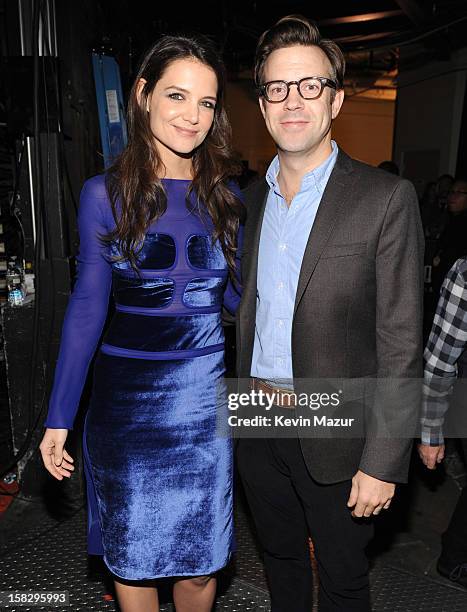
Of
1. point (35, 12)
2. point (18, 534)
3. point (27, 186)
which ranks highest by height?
point (35, 12)

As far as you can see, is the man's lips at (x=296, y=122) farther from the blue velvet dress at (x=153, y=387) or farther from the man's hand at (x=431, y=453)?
the man's hand at (x=431, y=453)

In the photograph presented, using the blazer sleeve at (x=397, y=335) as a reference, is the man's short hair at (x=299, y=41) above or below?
above

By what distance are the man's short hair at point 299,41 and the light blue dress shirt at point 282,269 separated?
0.23 metres

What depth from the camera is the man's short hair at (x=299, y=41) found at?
164 cm

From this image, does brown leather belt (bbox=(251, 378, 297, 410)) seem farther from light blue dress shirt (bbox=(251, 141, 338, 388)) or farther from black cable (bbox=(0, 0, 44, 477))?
black cable (bbox=(0, 0, 44, 477))

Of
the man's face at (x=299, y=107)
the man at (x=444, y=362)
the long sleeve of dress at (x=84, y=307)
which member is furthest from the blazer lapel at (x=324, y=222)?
the man at (x=444, y=362)

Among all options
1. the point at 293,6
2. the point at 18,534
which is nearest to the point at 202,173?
the point at 18,534

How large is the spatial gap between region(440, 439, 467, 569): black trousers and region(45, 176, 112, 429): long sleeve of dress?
6.03ft

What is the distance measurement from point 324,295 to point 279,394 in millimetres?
356

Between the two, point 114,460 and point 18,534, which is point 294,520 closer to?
point 114,460

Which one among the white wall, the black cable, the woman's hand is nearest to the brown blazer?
the woman's hand

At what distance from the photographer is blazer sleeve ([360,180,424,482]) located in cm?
151

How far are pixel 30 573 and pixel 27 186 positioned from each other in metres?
1.92

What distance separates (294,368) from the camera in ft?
5.46
